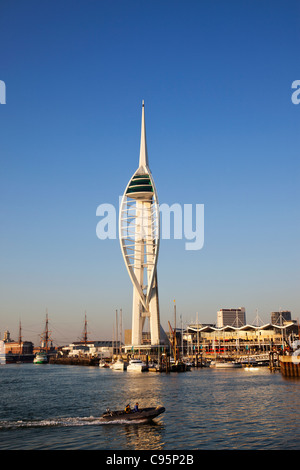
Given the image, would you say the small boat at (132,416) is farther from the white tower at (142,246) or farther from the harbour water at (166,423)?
the white tower at (142,246)

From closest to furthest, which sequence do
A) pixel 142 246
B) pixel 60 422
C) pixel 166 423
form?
pixel 166 423, pixel 60 422, pixel 142 246

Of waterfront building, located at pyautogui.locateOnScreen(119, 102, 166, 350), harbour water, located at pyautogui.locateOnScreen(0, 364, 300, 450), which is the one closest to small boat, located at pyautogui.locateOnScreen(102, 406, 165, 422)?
harbour water, located at pyautogui.locateOnScreen(0, 364, 300, 450)

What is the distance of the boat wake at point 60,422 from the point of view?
36.4 m

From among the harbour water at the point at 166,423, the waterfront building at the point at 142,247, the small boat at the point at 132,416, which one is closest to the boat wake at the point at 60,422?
the harbour water at the point at 166,423

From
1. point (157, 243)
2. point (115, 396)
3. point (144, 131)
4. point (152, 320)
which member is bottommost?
point (115, 396)

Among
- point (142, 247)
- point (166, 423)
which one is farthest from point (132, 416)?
point (142, 247)

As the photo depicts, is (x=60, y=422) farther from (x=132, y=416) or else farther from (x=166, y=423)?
(x=166, y=423)

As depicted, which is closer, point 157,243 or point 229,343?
point 157,243

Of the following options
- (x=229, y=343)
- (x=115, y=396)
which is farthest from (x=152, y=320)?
(x=115, y=396)

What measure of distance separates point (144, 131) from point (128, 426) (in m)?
145

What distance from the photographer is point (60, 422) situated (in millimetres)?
37844
